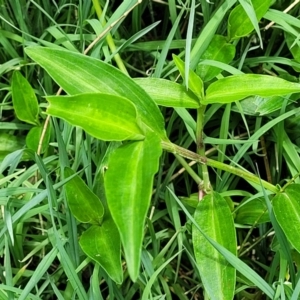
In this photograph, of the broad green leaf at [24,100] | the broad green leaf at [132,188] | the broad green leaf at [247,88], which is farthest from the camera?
the broad green leaf at [24,100]

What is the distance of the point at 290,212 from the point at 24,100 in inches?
16.9

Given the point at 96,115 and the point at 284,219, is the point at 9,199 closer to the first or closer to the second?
the point at 96,115

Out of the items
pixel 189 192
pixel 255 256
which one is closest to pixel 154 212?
pixel 189 192

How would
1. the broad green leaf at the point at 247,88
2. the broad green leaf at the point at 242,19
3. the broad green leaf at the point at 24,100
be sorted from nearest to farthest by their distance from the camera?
the broad green leaf at the point at 247,88 < the broad green leaf at the point at 242,19 < the broad green leaf at the point at 24,100

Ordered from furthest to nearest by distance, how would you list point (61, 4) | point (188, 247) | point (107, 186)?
point (61, 4)
point (188, 247)
point (107, 186)

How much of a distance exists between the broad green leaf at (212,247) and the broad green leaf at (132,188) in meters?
0.14

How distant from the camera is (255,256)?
824 mm

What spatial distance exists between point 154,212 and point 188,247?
0.32 feet

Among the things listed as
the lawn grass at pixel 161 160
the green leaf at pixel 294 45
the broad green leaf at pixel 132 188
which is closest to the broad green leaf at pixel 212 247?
the lawn grass at pixel 161 160

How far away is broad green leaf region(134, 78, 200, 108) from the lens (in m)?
0.61

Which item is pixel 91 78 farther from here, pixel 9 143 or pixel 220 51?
pixel 9 143

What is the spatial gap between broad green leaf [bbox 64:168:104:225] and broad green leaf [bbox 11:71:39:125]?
192 mm

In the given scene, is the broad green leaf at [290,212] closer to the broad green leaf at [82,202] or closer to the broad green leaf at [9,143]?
the broad green leaf at [82,202]

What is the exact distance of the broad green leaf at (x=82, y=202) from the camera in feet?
2.13
